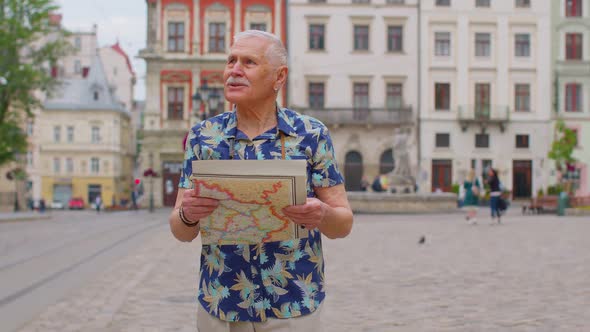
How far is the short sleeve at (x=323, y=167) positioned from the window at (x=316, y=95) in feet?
151

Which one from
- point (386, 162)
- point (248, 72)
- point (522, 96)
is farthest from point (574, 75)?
point (248, 72)

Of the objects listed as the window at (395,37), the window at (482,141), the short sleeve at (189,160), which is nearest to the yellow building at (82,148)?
the window at (395,37)

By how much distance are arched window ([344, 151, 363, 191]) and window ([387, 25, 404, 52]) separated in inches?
288

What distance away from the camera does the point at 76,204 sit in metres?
65.6

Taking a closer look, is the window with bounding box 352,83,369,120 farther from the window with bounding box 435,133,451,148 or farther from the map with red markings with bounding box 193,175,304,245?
the map with red markings with bounding box 193,175,304,245

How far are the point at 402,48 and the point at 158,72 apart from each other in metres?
15.7

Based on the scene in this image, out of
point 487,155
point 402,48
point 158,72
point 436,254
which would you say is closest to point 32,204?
point 158,72

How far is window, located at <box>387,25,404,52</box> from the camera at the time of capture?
49.3 m

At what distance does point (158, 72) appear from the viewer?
48406mm

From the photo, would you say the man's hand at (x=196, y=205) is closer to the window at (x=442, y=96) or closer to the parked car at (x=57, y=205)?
the window at (x=442, y=96)

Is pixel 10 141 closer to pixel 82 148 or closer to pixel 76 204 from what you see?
pixel 76 204

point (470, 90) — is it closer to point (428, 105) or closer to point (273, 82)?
point (428, 105)

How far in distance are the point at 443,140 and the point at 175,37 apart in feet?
59.9

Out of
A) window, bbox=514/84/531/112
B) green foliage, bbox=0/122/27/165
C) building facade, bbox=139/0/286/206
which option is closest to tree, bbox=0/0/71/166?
green foliage, bbox=0/122/27/165
